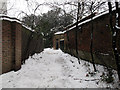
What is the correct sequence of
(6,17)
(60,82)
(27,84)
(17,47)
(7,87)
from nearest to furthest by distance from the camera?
(7,87) → (27,84) → (60,82) → (6,17) → (17,47)

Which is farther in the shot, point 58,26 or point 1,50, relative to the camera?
point 58,26

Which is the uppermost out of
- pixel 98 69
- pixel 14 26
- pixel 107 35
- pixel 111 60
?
pixel 14 26

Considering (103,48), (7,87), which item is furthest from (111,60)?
(7,87)

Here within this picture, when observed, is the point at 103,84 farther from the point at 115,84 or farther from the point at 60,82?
the point at 60,82

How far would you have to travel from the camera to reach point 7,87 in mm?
3479

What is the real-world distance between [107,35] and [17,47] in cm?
560

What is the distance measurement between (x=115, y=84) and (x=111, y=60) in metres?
1.39

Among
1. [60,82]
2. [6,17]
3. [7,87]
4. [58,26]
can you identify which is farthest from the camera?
[58,26]

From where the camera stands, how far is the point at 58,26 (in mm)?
27844

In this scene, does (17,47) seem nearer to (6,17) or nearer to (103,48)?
(6,17)

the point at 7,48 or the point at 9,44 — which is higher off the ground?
the point at 9,44

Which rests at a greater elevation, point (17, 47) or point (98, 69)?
point (17, 47)

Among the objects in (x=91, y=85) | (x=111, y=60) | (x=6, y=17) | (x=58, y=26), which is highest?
(x=58, y=26)

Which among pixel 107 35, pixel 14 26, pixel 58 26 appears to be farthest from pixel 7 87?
pixel 58 26
